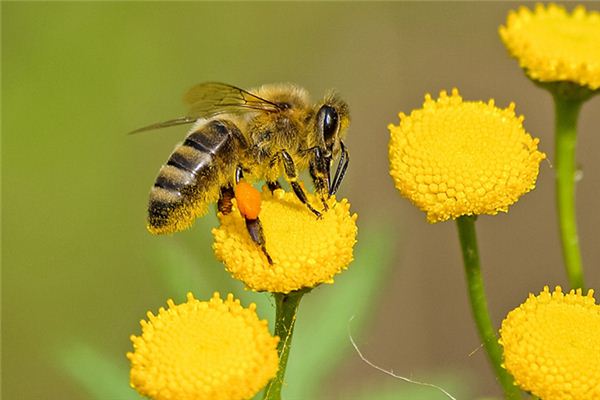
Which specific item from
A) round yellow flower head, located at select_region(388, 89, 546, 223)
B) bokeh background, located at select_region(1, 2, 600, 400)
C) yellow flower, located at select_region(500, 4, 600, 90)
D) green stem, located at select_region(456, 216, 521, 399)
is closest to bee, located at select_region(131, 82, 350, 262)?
round yellow flower head, located at select_region(388, 89, 546, 223)

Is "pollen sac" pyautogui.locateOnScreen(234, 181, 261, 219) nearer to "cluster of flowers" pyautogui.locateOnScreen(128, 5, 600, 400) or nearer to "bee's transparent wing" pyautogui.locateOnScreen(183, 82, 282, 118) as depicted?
"cluster of flowers" pyautogui.locateOnScreen(128, 5, 600, 400)

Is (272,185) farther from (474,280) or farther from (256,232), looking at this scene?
(474,280)

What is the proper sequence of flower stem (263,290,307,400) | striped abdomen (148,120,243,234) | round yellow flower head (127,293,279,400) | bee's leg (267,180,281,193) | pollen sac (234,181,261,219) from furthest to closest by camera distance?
bee's leg (267,180,281,193), striped abdomen (148,120,243,234), pollen sac (234,181,261,219), flower stem (263,290,307,400), round yellow flower head (127,293,279,400)

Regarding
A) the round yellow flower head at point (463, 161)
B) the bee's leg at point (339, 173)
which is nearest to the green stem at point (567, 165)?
the round yellow flower head at point (463, 161)

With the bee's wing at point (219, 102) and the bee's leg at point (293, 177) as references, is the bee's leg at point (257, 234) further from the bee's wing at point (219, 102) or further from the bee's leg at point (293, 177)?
the bee's wing at point (219, 102)

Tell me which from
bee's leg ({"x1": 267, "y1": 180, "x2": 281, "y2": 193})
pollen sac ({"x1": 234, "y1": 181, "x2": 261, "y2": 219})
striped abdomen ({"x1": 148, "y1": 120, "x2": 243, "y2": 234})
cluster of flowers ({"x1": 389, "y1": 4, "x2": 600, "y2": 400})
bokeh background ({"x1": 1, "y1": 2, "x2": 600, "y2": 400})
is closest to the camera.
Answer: cluster of flowers ({"x1": 389, "y1": 4, "x2": 600, "y2": 400})

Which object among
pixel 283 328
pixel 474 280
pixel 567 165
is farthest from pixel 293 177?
pixel 567 165
